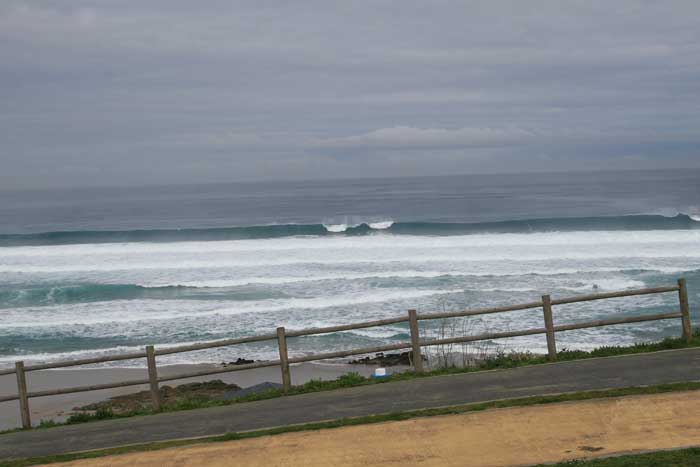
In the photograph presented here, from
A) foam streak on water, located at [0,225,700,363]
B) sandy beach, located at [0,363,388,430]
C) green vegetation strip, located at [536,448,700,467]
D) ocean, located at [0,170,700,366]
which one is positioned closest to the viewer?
green vegetation strip, located at [536,448,700,467]

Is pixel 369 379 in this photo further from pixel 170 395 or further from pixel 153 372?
pixel 170 395

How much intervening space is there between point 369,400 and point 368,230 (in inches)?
1641

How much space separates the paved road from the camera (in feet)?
33.4

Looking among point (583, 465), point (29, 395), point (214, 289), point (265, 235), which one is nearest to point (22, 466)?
point (29, 395)

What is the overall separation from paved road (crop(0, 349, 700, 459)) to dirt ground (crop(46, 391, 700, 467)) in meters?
0.79

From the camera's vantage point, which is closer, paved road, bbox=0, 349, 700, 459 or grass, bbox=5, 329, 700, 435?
paved road, bbox=0, 349, 700, 459

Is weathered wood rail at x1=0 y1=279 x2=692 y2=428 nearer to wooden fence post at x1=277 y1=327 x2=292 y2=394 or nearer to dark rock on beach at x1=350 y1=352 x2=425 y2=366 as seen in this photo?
wooden fence post at x1=277 y1=327 x2=292 y2=394

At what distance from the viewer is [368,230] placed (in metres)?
52.4

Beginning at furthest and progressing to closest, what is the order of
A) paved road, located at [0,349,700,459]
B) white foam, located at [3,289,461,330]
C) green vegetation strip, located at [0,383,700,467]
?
1. white foam, located at [3,289,461,330]
2. paved road, located at [0,349,700,459]
3. green vegetation strip, located at [0,383,700,467]

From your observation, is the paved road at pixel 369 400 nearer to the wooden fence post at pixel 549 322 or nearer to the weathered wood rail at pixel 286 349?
the wooden fence post at pixel 549 322

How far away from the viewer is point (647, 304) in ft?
76.4

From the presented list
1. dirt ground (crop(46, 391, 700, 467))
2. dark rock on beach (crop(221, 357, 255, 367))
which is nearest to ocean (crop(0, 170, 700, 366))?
dark rock on beach (crop(221, 357, 255, 367))

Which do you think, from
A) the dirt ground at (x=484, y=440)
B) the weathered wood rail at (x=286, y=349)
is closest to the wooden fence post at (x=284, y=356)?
the weathered wood rail at (x=286, y=349)

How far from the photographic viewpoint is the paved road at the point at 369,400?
10.2m
